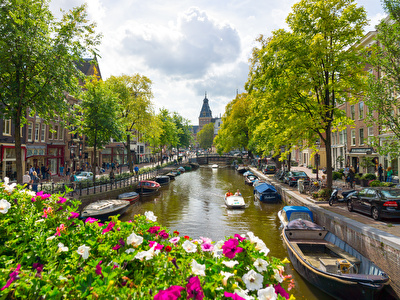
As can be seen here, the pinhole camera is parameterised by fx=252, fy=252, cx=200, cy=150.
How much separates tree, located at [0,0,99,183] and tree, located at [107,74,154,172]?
18.1 meters

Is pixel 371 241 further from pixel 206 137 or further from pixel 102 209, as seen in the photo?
pixel 206 137

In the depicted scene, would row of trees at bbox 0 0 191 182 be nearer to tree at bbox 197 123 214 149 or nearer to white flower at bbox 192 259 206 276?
white flower at bbox 192 259 206 276

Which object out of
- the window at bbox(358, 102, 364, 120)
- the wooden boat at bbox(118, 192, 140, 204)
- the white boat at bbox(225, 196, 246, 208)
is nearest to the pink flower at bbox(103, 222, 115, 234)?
the white boat at bbox(225, 196, 246, 208)

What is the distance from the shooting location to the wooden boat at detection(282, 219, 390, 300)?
305 inches

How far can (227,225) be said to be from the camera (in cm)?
1842

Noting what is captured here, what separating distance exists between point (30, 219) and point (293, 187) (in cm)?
2692

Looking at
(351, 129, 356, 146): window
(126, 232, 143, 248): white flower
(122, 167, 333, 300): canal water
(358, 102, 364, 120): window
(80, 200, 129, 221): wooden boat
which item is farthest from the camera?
(351, 129, 356, 146): window

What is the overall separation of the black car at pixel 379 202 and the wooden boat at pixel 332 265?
2.72 m

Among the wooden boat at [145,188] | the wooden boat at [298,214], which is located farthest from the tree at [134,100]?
the wooden boat at [298,214]

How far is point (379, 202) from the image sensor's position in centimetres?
1231

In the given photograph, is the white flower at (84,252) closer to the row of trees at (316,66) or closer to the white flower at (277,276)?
the white flower at (277,276)

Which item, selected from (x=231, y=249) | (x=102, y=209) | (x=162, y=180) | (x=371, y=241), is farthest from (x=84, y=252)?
(x=162, y=180)

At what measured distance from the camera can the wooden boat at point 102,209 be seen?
58.4 feet

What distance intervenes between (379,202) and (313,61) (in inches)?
410
